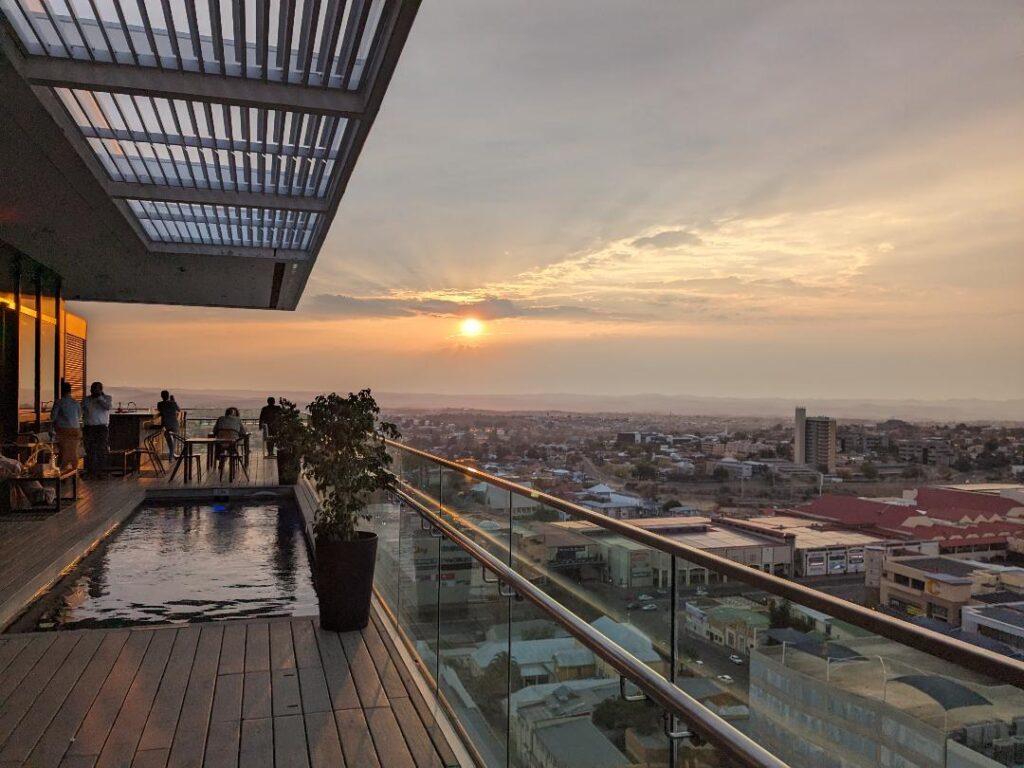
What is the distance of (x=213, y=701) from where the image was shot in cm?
373

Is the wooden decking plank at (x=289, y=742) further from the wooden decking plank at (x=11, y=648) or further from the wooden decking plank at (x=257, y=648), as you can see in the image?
the wooden decking plank at (x=11, y=648)

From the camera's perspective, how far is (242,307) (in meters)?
19.5

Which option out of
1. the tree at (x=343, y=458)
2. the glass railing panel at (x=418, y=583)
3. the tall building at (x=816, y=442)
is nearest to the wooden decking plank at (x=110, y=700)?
the tree at (x=343, y=458)

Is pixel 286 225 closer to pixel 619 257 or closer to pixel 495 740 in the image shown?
pixel 495 740

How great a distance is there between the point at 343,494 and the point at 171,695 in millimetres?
1436

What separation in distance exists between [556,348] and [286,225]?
17726 mm

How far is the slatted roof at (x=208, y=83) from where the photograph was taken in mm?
4926

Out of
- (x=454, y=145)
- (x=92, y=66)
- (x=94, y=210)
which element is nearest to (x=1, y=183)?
(x=94, y=210)

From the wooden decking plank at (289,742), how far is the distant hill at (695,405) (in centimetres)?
217

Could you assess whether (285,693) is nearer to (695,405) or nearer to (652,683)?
(652,683)

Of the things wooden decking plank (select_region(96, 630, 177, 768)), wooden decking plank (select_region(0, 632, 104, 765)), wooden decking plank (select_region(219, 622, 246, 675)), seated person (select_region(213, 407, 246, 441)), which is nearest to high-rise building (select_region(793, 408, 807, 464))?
wooden decking plank (select_region(219, 622, 246, 675))

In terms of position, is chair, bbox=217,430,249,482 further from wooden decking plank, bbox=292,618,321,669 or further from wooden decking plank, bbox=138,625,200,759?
wooden decking plank, bbox=138,625,200,759

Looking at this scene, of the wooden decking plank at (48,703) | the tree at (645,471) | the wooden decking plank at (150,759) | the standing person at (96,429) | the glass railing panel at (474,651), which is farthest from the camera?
the standing person at (96,429)

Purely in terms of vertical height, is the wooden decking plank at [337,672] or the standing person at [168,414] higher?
the standing person at [168,414]
